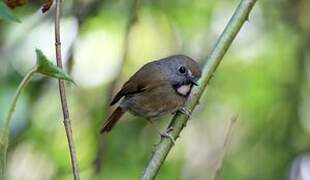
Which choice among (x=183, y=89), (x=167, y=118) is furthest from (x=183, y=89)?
(x=167, y=118)

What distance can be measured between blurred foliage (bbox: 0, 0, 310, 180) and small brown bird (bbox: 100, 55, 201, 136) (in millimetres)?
138

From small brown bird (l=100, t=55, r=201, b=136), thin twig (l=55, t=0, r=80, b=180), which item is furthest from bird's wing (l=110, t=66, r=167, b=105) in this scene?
thin twig (l=55, t=0, r=80, b=180)

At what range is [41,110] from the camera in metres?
3.32

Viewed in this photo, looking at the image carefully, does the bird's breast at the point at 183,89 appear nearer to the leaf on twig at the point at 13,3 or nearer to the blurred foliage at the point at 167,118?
the blurred foliage at the point at 167,118

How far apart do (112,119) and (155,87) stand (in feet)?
1.19

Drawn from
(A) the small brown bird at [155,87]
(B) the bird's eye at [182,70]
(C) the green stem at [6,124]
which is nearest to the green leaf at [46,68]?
(C) the green stem at [6,124]

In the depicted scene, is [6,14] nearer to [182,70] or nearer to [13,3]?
[13,3]

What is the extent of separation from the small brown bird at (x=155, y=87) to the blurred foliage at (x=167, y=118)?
0.14 meters

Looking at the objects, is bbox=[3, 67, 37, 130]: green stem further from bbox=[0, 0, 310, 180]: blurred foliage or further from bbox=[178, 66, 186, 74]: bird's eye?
bbox=[178, 66, 186, 74]: bird's eye

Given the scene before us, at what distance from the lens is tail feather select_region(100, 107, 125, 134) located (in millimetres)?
2951

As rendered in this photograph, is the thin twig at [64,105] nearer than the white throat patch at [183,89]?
Yes

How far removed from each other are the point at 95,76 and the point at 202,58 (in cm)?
59

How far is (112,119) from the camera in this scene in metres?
3.16

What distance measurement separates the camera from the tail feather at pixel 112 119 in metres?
2.95
